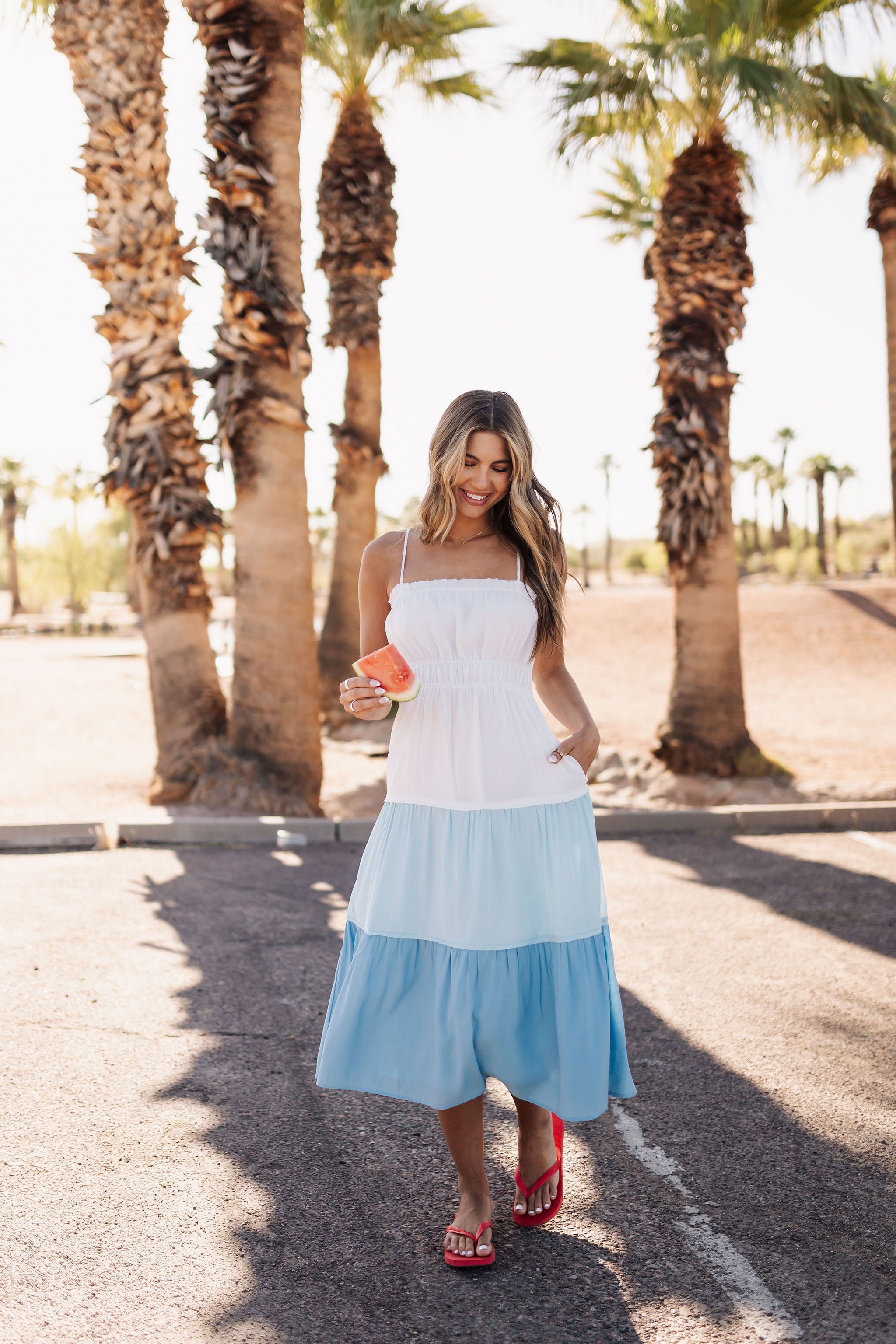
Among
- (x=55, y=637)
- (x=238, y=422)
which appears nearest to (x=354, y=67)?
(x=238, y=422)

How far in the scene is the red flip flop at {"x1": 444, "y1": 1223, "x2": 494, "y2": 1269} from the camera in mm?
2533

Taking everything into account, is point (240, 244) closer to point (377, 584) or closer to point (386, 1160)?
point (377, 584)

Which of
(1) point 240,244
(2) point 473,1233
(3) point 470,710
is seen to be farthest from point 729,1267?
(1) point 240,244

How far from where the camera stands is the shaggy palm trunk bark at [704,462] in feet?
33.4

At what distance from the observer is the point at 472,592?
2.75 m

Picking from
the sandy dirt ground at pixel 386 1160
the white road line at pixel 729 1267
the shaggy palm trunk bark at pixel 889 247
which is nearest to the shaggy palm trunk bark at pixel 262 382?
the sandy dirt ground at pixel 386 1160

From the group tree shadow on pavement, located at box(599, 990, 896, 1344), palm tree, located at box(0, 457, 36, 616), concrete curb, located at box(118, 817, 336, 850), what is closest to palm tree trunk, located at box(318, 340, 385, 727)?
concrete curb, located at box(118, 817, 336, 850)

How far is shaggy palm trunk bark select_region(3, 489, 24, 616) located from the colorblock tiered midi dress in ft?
185

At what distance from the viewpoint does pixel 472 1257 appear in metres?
2.53

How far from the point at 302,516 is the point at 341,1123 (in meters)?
5.54

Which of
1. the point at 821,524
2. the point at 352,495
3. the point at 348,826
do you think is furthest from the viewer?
the point at 821,524

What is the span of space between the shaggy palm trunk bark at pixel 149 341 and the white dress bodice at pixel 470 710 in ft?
19.8

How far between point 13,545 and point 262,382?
53225mm

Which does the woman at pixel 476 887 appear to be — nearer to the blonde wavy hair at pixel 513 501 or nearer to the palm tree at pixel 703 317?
the blonde wavy hair at pixel 513 501
